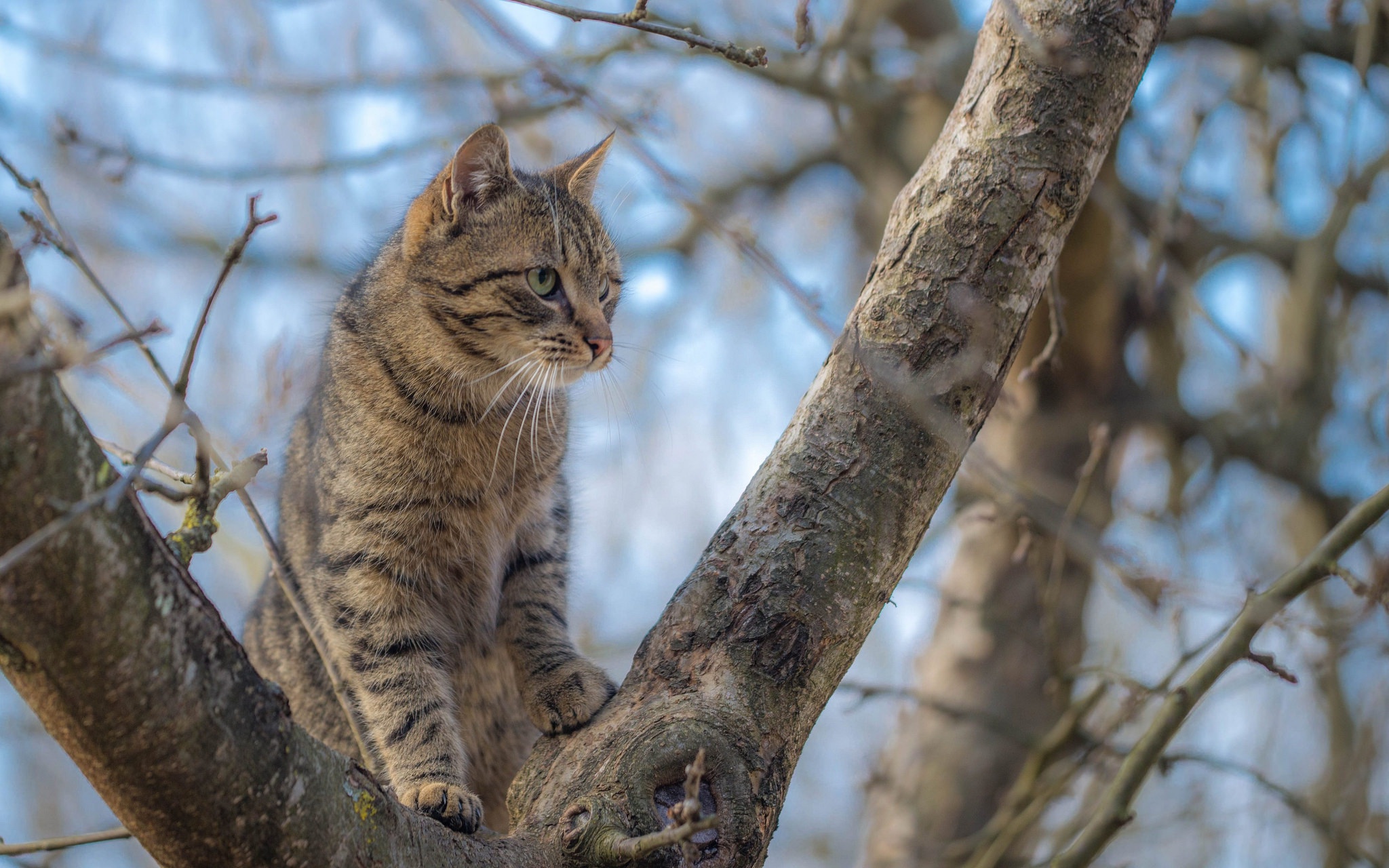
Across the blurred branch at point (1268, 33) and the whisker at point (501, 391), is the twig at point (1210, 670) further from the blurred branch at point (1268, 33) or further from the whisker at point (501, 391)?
the blurred branch at point (1268, 33)

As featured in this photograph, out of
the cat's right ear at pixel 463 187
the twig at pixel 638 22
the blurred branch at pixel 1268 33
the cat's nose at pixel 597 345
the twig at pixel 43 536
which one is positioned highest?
the blurred branch at pixel 1268 33

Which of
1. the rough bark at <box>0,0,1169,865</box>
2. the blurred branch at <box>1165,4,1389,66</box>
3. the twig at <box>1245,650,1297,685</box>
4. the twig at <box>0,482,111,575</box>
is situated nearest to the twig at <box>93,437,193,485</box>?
the twig at <box>0,482,111,575</box>

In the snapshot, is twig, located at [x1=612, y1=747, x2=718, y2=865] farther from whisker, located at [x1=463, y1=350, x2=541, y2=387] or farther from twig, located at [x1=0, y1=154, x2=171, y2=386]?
whisker, located at [x1=463, y1=350, x2=541, y2=387]

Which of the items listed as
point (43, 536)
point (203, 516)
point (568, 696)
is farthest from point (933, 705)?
point (43, 536)

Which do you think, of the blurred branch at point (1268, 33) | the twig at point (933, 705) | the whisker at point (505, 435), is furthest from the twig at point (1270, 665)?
the blurred branch at point (1268, 33)

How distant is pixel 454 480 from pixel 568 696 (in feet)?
2.65

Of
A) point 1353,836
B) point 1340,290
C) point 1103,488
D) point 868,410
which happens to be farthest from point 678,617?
point 1340,290

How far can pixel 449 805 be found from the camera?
2479 mm

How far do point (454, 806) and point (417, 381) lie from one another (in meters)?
1.32

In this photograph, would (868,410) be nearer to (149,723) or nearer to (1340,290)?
(149,723)

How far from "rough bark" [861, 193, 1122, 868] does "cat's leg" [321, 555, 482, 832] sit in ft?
9.58

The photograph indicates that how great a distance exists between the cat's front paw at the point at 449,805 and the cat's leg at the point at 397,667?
5.2 inches

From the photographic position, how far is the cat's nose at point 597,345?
323 cm

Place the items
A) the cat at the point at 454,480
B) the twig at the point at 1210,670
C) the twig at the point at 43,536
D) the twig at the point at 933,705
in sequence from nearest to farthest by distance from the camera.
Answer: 1. the twig at the point at 43,536
2. the twig at the point at 1210,670
3. the cat at the point at 454,480
4. the twig at the point at 933,705
